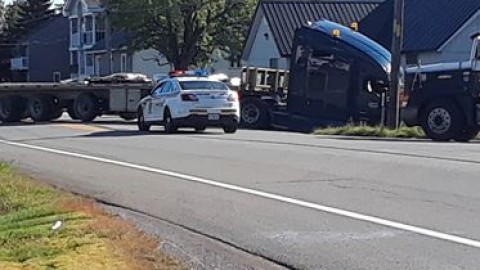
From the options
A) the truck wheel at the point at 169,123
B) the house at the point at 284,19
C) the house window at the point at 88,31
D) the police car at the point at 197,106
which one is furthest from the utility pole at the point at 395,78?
the house window at the point at 88,31

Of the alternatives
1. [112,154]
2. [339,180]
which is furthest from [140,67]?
[339,180]

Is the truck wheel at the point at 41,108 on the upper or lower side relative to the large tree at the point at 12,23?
lower

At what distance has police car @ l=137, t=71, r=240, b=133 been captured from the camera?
2780 centimetres

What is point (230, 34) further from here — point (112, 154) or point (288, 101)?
point (112, 154)

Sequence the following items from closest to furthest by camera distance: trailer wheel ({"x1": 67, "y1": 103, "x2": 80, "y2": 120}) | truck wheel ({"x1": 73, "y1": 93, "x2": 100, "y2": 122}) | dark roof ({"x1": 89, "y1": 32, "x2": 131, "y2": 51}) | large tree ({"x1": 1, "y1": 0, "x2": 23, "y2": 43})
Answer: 1. truck wheel ({"x1": 73, "y1": 93, "x2": 100, "y2": 122})
2. trailer wheel ({"x1": 67, "y1": 103, "x2": 80, "y2": 120})
3. dark roof ({"x1": 89, "y1": 32, "x2": 131, "y2": 51})
4. large tree ({"x1": 1, "y1": 0, "x2": 23, "y2": 43})

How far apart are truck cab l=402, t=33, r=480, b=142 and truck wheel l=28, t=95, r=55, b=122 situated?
17295mm

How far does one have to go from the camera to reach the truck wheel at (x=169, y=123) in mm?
28263

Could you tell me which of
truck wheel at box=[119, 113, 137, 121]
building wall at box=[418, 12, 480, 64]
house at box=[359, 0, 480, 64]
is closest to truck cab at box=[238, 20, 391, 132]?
truck wheel at box=[119, 113, 137, 121]

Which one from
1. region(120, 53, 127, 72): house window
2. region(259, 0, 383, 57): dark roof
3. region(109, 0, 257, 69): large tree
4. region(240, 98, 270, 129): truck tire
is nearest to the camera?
region(240, 98, 270, 129): truck tire

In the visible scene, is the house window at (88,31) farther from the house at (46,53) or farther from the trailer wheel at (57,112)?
the trailer wheel at (57,112)

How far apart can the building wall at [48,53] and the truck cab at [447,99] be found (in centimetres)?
7283

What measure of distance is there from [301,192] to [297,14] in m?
42.0

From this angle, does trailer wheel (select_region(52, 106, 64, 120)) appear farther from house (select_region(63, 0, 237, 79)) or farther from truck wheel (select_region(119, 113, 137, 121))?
house (select_region(63, 0, 237, 79))

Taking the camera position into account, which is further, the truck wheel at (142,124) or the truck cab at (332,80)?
the truck cab at (332,80)
